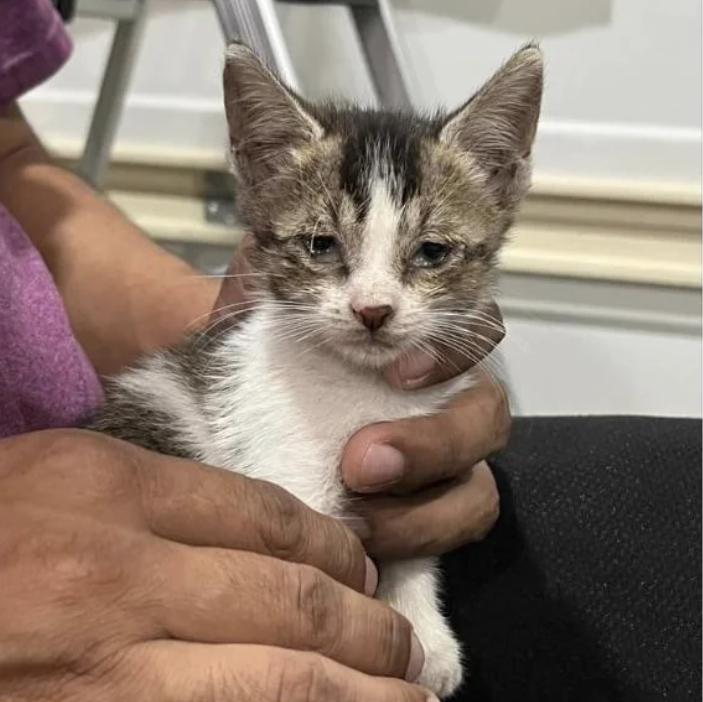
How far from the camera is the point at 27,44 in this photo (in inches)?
37.2

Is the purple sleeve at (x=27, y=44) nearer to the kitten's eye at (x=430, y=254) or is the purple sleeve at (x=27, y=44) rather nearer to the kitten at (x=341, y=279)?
the kitten at (x=341, y=279)

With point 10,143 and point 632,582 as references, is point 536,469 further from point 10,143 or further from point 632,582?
point 10,143

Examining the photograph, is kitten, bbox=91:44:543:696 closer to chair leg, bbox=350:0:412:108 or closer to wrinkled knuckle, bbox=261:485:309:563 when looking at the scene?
wrinkled knuckle, bbox=261:485:309:563

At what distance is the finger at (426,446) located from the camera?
70cm

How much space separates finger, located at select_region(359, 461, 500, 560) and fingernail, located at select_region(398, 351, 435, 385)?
10 cm

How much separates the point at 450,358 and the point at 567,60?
3.13 feet

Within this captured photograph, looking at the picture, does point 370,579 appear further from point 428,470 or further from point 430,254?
point 430,254

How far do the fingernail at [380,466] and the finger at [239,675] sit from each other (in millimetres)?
196

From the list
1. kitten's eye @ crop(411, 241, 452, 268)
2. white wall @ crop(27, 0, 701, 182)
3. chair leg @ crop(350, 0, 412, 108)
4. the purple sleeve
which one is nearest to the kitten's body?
kitten's eye @ crop(411, 241, 452, 268)

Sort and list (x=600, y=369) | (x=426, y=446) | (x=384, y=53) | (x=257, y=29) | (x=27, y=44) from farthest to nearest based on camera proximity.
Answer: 1. (x=600, y=369)
2. (x=384, y=53)
3. (x=257, y=29)
4. (x=27, y=44)
5. (x=426, y=446)

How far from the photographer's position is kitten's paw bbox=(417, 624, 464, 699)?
2.29 ft

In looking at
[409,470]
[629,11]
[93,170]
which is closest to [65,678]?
[409,470]

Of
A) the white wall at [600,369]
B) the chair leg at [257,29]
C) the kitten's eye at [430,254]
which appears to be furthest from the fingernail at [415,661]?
the white wall at [600,369]

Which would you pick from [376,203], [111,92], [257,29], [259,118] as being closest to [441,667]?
[376,203]
